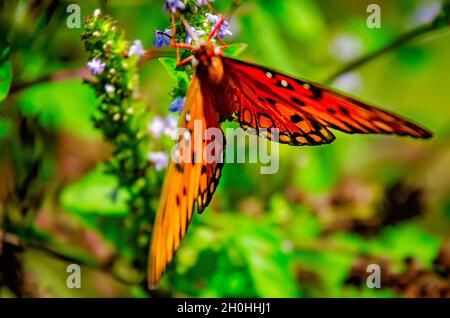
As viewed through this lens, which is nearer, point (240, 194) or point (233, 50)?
point (233, 50)

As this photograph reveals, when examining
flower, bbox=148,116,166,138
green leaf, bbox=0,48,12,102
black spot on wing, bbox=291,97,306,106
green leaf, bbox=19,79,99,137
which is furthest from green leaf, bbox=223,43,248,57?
green leaf, bbox=19,79,99,137

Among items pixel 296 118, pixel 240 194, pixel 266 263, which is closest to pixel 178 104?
pixel 296 118

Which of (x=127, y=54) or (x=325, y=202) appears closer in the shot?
(x=127, y=54)

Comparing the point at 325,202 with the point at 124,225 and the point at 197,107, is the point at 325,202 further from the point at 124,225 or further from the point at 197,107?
the point at 197,107

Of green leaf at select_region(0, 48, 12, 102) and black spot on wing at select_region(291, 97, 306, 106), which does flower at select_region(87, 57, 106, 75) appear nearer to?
green leaf at select_region(0, 48, 12, 102)

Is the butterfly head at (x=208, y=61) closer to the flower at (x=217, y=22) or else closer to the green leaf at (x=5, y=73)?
the flower at (x=217, y=22)

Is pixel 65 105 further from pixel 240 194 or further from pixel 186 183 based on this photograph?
pixel 186 183

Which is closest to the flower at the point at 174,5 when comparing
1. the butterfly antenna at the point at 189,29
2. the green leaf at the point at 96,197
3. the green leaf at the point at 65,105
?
the butterfly antenna at the point at 189,29
